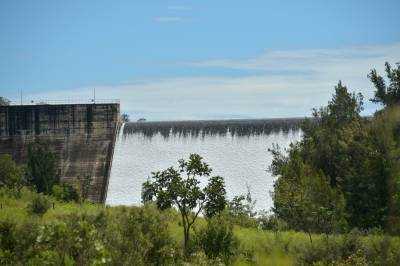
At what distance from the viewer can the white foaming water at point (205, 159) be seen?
40.2m

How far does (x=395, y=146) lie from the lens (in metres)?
26.7

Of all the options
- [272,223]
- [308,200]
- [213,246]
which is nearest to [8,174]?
[272,223]

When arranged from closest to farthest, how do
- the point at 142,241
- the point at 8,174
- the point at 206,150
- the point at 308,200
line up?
1. the point at 142,241
2. the point at 308,200
3. the point at 8,174
4. the point at 206,150

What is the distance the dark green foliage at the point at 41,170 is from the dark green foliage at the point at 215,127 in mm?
6209

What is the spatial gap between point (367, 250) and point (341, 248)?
791mm

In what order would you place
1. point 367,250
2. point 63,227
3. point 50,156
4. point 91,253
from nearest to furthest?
point 63,227 < point 91,253 < point 367,250 < point 50,156

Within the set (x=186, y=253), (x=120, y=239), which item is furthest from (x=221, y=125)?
(x=120, y=239)

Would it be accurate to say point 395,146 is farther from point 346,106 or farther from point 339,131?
point 346,106

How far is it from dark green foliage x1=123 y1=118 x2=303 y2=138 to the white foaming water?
304 millimetres

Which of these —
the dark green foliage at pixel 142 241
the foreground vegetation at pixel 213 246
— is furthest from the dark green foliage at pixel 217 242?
the dark green foliage at pixel 142 241

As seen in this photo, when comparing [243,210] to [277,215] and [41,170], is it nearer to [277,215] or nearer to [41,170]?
[277,215]

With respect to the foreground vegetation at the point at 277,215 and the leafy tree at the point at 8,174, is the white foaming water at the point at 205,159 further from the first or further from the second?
the leafy tree at the point at 8,174

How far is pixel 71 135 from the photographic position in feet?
150

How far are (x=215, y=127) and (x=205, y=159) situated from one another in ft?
7.60
